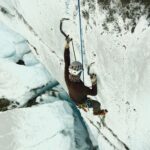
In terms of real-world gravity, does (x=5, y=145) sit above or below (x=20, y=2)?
below

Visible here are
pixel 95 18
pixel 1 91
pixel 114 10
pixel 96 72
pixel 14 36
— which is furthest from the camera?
pixel 14 36

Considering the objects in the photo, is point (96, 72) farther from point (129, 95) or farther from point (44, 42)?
point (44, 42)

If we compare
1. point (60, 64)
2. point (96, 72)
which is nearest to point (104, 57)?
point (96, 72)

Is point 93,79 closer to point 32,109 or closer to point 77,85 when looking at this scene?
point 77,85

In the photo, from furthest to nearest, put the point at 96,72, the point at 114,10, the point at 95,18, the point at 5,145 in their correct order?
the point at 5,145
the point at 96,72
the point at 95,18
the point at 114,10

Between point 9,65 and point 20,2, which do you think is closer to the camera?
point 20,2

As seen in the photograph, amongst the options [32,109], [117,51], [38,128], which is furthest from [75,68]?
[32,109]

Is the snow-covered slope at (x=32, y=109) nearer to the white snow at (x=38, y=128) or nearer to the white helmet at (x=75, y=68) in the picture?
the white snow at (x=38, y=128)

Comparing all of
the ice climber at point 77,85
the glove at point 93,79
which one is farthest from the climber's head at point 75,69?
the glove at point 93,79
